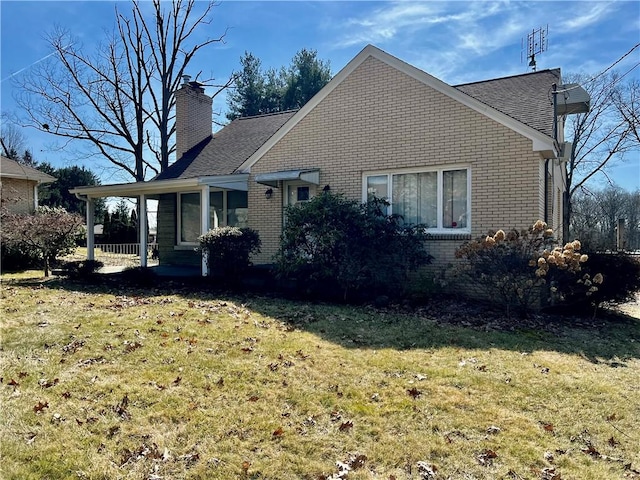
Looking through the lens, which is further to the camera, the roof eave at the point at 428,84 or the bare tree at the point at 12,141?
the bare tree at the point at 12,141

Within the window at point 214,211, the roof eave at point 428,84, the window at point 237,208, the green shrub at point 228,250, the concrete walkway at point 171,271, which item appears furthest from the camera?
the window at point 214,211

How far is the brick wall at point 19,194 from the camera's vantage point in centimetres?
1702

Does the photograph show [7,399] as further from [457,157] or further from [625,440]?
[457,157]

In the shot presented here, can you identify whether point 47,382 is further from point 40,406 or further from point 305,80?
point 305,80

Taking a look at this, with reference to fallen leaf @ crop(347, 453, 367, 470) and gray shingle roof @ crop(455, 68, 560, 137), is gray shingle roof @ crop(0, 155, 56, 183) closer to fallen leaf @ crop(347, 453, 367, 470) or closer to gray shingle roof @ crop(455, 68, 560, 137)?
gray shingle roof @ crop(455, 68, 560, 137)

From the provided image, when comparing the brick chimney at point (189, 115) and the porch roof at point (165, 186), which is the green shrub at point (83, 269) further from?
the brick chimney at point (189, 115)

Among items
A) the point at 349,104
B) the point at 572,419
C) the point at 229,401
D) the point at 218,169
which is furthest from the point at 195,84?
the point at 572,419

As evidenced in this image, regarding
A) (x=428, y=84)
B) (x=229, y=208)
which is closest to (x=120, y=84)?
(x=229, y=208)

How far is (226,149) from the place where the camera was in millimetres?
15750

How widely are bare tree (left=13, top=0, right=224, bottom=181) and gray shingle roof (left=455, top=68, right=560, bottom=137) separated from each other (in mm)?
20003

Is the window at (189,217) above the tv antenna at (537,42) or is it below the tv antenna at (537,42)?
below

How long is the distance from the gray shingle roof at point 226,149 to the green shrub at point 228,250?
11.6 feet

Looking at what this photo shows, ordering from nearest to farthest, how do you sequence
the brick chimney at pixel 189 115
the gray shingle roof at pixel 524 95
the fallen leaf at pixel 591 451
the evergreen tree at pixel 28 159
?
the fallen leaf at pixel 591 451, the gray shingle roof at pixel 524 95, the brick chimney at pixel 189 115, the evergreen tree at pixel 28 159

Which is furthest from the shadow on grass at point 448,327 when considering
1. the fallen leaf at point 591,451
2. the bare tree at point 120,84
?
the bare tree at point 120,84
